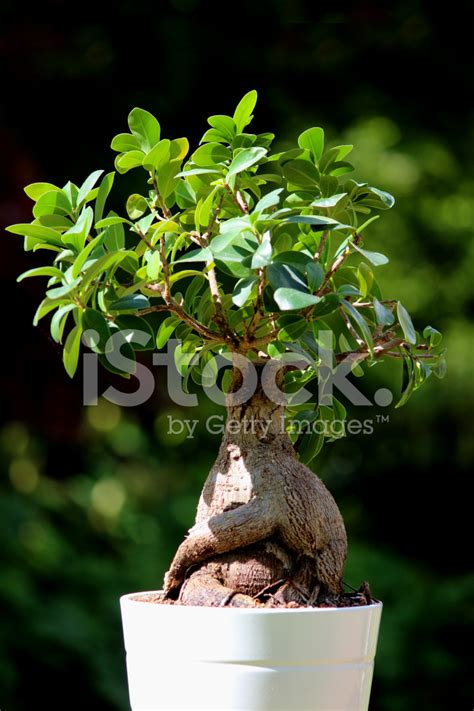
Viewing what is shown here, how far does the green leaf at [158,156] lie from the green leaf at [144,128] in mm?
50

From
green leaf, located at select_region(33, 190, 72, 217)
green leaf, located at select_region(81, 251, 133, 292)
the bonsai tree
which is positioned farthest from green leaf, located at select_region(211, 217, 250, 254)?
green leaf, located at select_region(33, 190, 72, 217)

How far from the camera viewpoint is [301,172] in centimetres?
102

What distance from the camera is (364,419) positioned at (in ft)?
10.5

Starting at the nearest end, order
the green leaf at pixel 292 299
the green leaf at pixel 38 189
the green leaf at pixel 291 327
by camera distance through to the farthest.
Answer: the green leaf at pixel 292 299
the green leaf at pixel 291 327
the green leaf at pixel 38 189

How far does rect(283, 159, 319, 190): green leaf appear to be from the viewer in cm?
102

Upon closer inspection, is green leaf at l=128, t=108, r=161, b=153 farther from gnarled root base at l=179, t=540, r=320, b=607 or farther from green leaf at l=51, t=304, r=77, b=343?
gnarled root base at l=179, t=540, r=320, b=607

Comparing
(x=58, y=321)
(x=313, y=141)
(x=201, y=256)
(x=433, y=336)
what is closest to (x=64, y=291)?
(x=58, y=321)

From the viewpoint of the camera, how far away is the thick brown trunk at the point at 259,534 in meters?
1.02

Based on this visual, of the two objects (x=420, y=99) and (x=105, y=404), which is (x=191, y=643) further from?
(x=420, y=99)

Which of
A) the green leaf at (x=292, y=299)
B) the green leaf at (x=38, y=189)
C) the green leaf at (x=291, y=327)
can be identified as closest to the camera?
the green leaf at (x=292, y=299)

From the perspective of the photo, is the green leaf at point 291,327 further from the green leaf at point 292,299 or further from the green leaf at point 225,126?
the green leaf at point 225,126

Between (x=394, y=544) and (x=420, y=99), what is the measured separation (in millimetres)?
1793

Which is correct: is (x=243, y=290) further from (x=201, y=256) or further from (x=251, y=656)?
(x=251, y=656)

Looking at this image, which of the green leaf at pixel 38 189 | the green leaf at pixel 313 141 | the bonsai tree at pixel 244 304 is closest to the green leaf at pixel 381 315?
the bonsai tree at pixel 244 304
